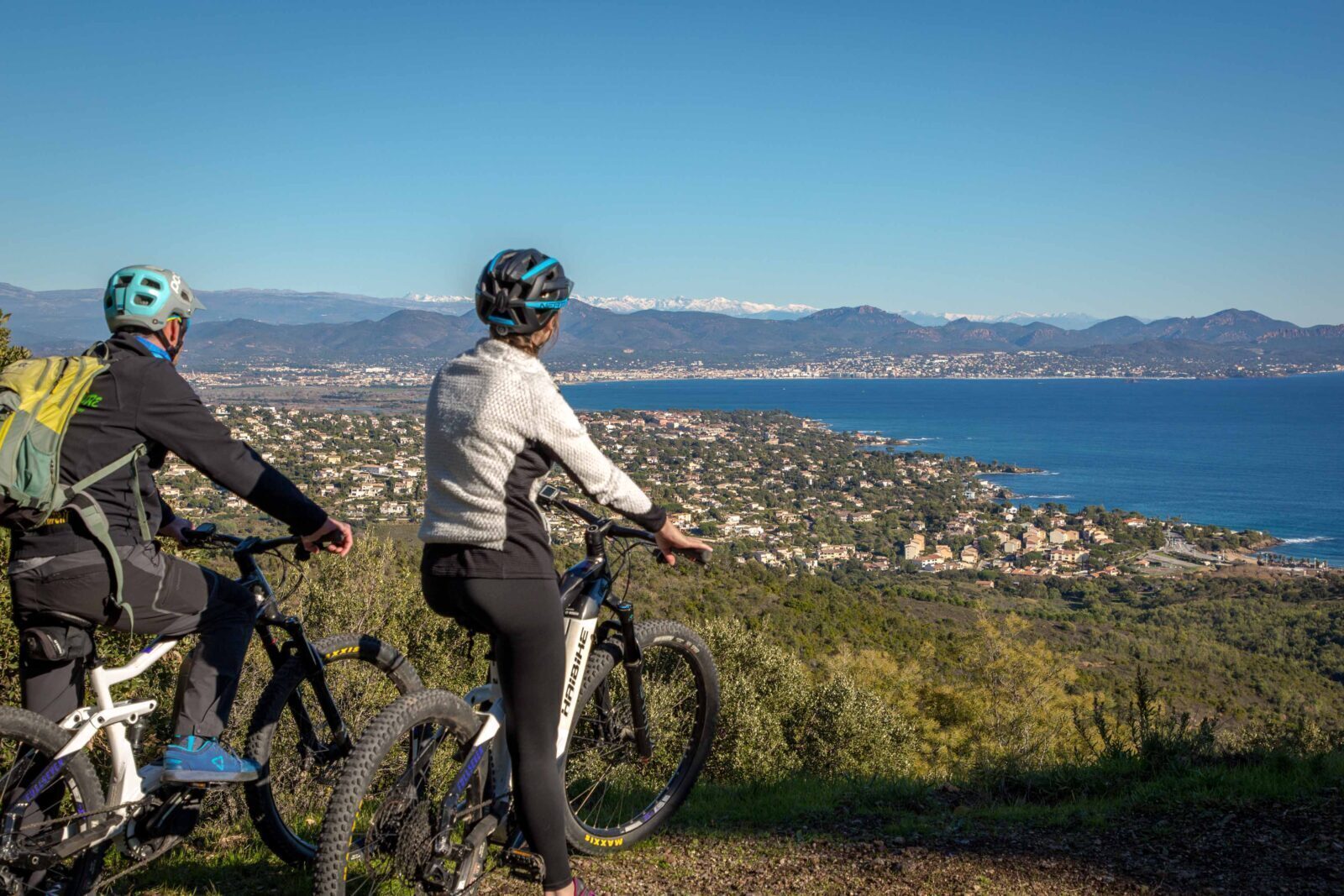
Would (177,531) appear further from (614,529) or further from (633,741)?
(633,741)

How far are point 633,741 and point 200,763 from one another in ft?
5.43

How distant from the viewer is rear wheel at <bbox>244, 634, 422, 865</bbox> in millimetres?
3367

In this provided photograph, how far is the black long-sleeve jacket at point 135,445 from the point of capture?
9.01 feet

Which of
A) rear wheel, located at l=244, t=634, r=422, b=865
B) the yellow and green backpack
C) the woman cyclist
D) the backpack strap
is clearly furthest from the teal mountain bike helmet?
rear wheel, located at l=244, t=634, r=422, b=865

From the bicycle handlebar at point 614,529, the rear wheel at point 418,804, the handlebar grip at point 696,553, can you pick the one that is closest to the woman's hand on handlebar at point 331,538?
the rear wheel at point 418,804

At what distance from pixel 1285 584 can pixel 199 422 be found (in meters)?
59.5

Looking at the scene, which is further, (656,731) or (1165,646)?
(1165,646)

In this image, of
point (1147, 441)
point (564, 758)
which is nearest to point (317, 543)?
point (564, 758)

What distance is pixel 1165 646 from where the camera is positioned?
37656mm

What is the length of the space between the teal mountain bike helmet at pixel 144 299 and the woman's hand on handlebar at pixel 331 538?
861 millimetres

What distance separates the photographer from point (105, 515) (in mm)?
2811

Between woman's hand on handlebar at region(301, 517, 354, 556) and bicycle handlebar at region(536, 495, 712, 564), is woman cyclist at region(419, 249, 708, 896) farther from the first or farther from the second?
woman's hand on handlebar at region(301, 517, 354, 556)

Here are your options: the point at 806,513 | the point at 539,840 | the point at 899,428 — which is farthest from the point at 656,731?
the point at 899,428

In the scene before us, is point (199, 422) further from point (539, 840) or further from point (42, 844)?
point (539, 840)
